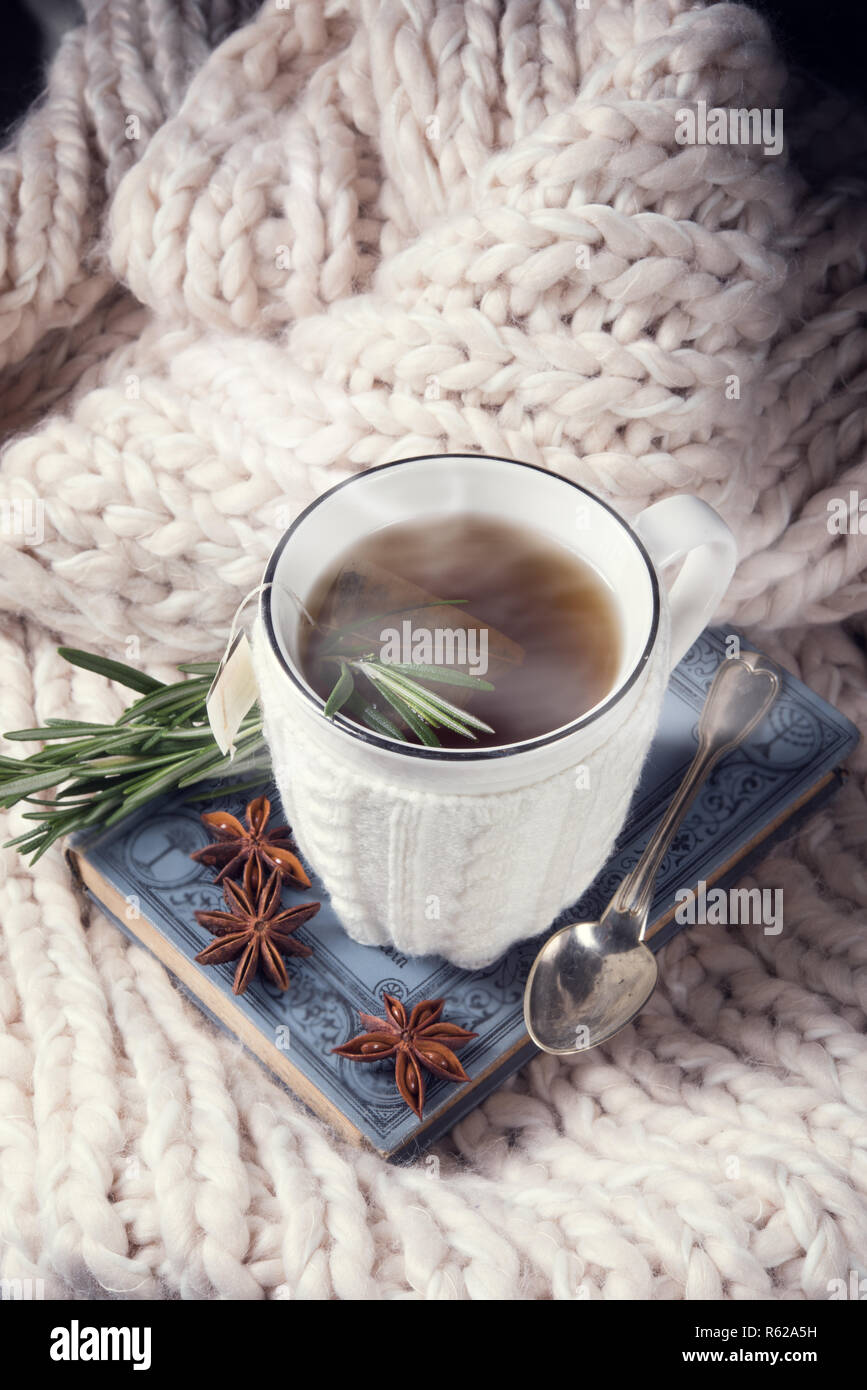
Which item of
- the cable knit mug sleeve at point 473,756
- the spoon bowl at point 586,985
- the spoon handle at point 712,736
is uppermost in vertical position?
the cable knit mug sleeve at point 473,756

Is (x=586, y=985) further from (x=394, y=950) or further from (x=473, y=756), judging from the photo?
(x=473, y=756)

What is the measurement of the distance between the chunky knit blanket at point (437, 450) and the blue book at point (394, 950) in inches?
1.8

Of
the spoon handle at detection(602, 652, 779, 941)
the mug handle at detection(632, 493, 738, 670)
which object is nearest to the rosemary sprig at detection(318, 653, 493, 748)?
the mug handle at detection(632, 493, 738, 670)

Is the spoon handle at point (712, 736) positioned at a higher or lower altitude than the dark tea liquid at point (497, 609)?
lower

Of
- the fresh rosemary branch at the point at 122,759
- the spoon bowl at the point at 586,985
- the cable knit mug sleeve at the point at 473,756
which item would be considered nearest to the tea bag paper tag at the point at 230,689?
the cable knit mug sleeve at the point at 473,756

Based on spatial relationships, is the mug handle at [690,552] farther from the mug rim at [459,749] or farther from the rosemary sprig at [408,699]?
the rosemary sprig at [408,699]

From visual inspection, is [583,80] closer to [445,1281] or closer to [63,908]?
[63,908]

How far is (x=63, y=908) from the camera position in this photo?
875 millimetres

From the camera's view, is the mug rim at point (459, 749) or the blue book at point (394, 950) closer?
the mug rim at point (459, 749)

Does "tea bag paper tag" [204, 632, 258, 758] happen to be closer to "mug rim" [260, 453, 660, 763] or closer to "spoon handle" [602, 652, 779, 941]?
"mug rim" [260, 453, 660, 763]

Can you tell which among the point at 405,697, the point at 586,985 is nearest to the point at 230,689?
the point at 405,697

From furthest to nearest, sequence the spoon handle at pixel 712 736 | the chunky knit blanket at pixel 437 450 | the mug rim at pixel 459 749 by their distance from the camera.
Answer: the spoon handle at pixel 712 736, the chunky knit blanket at pixel 437 450, the mug rim at pixel 459 749

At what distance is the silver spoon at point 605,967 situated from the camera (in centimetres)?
79

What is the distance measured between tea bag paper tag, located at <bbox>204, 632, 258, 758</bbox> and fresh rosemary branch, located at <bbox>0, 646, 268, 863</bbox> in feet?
0.49
